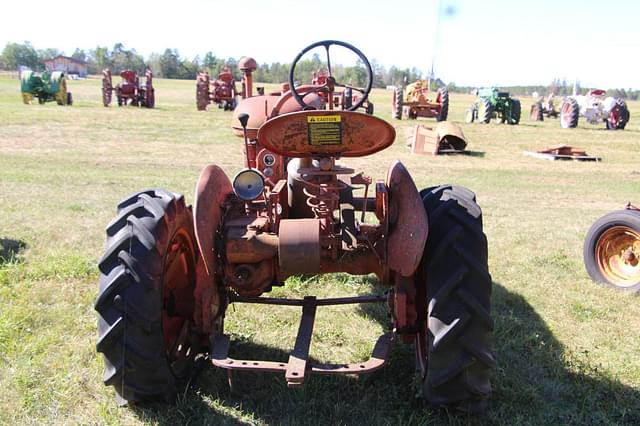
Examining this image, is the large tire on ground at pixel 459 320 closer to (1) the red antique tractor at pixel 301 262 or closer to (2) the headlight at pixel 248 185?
(1) the red antique tractor at pixel 301 262

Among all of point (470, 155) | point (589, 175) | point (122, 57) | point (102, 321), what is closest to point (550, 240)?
point (102, 321)

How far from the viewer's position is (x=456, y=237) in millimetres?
2953

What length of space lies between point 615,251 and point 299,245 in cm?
406

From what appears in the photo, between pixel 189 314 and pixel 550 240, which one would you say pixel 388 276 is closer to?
pixel 189 314

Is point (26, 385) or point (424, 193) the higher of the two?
point (424, 193)

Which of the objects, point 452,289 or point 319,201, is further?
point 319,201

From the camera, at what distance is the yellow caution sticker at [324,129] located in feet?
9.23

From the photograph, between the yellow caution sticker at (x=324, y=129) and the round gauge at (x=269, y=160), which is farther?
the round gauge at (x=269, y=160)

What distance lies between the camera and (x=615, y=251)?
5574 mm

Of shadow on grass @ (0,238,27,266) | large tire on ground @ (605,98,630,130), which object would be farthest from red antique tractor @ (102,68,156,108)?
shadow on grass @ (0,238,27,266)

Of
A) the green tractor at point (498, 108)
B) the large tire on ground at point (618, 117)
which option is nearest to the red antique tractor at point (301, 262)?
the green tractor at point (498, 108)

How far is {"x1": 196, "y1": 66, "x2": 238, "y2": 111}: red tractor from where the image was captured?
28.2m

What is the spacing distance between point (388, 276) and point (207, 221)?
3.79 feet

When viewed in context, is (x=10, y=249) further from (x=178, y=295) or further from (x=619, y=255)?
(x=619, y=255)
